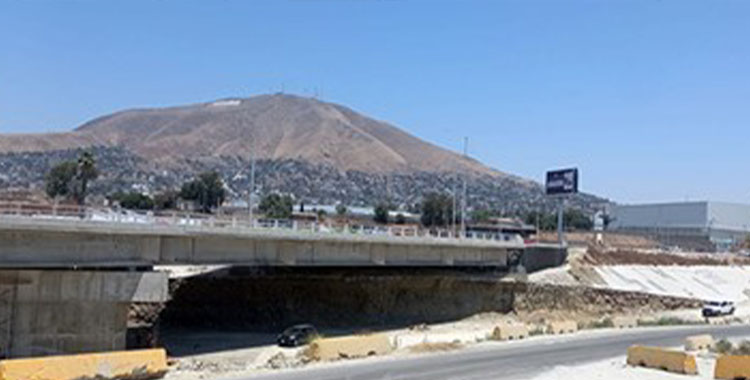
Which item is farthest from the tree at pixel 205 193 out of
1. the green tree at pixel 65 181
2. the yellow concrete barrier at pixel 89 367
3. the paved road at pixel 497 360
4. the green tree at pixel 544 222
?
the yellow concrete barrier at pixel 89 367

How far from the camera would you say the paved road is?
97.0 ft

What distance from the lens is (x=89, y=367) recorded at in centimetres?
2681

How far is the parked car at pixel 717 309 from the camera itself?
67875mm

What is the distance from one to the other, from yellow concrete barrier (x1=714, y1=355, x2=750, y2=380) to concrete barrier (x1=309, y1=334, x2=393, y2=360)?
14.3m

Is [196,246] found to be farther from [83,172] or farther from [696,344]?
[83,172]

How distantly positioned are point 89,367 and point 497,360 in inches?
673

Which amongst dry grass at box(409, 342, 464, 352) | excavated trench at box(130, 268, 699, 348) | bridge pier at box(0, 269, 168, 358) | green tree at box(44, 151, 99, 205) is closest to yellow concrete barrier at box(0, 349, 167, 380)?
bridge pier at box(0, 269, 168, 358)

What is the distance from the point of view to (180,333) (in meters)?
A: 58.0

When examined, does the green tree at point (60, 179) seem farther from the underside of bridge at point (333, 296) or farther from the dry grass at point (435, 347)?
the dry grass at point (435, 347)

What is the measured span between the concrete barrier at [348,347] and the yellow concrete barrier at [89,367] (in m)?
6.78

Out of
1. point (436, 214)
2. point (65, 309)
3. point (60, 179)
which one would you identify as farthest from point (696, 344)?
point (436, 214)

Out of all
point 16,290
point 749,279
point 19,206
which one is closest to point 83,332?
point 16,290

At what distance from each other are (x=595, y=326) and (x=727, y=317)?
611 inches

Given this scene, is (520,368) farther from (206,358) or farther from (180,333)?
(180,333)
